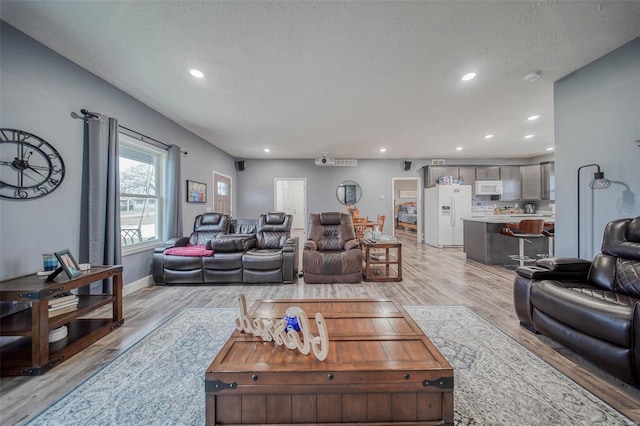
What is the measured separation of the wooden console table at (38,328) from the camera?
5.29ft

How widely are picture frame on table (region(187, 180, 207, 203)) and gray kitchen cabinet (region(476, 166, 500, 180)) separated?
24.3 feet

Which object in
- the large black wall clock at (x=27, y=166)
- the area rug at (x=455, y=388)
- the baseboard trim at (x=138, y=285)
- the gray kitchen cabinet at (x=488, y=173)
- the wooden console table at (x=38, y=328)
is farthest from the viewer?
the gray kitchen cabinet at (x=488, y=173)

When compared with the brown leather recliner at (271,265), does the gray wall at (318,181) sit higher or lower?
higher

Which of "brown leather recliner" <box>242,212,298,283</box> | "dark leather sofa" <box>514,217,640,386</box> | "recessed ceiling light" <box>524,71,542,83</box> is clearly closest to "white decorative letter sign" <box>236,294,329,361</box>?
"dark leather sofa" <box>514,217,640,386</box>

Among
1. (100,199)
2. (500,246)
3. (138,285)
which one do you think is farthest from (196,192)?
(500,246)

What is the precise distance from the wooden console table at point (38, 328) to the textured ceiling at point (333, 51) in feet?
6.83

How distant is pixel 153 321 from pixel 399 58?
3.64 m

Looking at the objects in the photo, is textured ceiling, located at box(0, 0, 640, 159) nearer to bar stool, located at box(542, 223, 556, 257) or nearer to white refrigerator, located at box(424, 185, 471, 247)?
bar stool, located at box(542, 223, 556, 257)

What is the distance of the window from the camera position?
3357mm

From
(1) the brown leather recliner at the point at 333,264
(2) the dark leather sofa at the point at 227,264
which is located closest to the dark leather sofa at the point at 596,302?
(1) the brown leather recliner at the point at 333,264

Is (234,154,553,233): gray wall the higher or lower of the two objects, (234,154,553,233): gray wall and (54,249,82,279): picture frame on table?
the higher

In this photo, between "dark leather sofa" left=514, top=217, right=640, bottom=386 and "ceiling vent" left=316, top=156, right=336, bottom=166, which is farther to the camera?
"ceiling vent" left=316, top=156, right=336, bottom=166

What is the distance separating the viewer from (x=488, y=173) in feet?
23.0

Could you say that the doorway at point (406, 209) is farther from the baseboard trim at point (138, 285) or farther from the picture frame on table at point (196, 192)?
the baseboard trim at point (138, 285)
